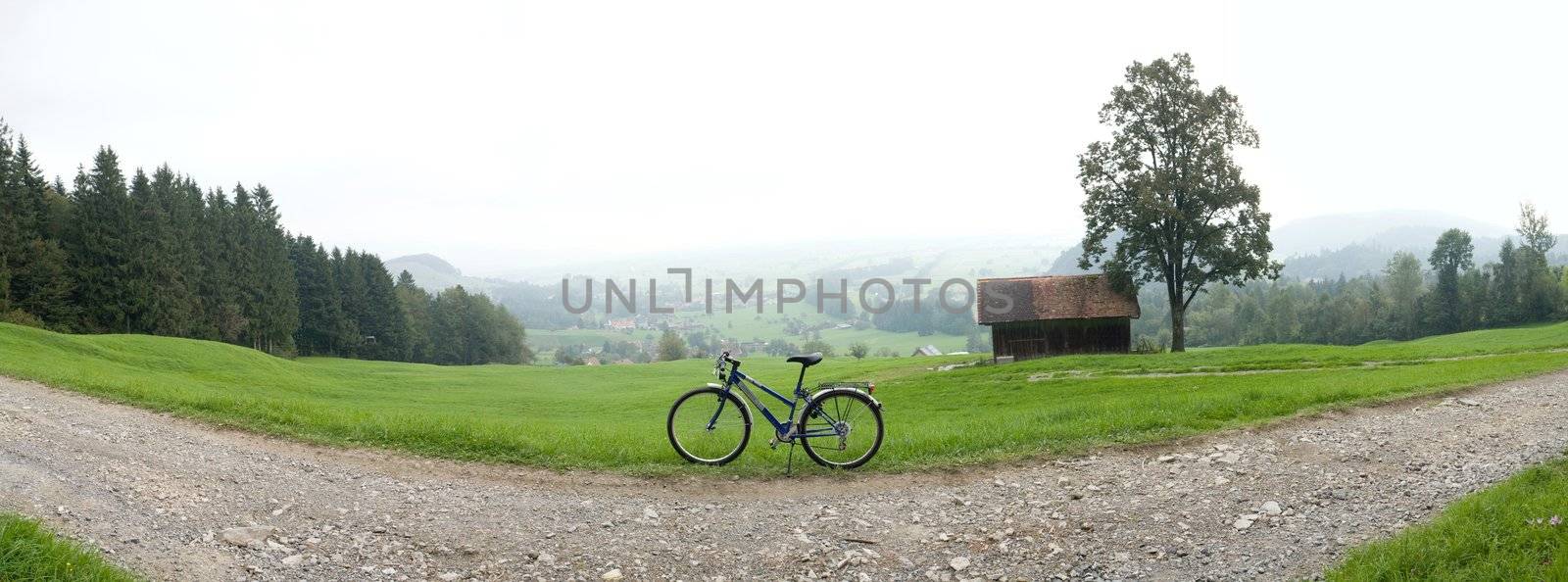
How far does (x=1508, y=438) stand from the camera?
32.7 ft

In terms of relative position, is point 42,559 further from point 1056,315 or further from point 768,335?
point 768,335

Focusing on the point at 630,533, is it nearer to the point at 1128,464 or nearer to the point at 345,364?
the point at 1128,464

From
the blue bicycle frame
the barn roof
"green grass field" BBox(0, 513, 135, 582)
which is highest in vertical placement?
the barn roof

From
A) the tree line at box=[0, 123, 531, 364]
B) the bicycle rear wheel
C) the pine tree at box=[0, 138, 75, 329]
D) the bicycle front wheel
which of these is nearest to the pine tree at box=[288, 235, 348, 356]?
the tree line at box=[0, 123, 531, 364]

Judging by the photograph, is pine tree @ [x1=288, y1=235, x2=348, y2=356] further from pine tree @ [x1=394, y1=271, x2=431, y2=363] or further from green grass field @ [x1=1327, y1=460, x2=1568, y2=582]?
green grass field @ [x1=1327, y1=460, x2=1568, y2=582]

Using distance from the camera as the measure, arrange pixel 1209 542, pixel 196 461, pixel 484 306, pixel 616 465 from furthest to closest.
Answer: pixel 484 306 → pixel 616 465 → pixel 196 461 → pixel 1209 542

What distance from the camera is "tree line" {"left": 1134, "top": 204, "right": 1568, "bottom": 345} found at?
83.4 m

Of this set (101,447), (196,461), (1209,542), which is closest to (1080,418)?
(1209,542)

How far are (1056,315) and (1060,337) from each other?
1245 millimetres

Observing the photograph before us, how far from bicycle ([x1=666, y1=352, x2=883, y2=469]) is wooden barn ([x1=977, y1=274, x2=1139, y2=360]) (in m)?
34.0

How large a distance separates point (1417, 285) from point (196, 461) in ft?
451

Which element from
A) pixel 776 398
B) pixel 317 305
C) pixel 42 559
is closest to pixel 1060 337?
pixel 776 398

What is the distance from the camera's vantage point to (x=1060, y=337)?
43.1 meters

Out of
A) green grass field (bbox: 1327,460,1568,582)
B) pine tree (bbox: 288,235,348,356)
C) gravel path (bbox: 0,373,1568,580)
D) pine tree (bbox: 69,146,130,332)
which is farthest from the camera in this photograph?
pine tree (bbox: 288,235,348,356)
